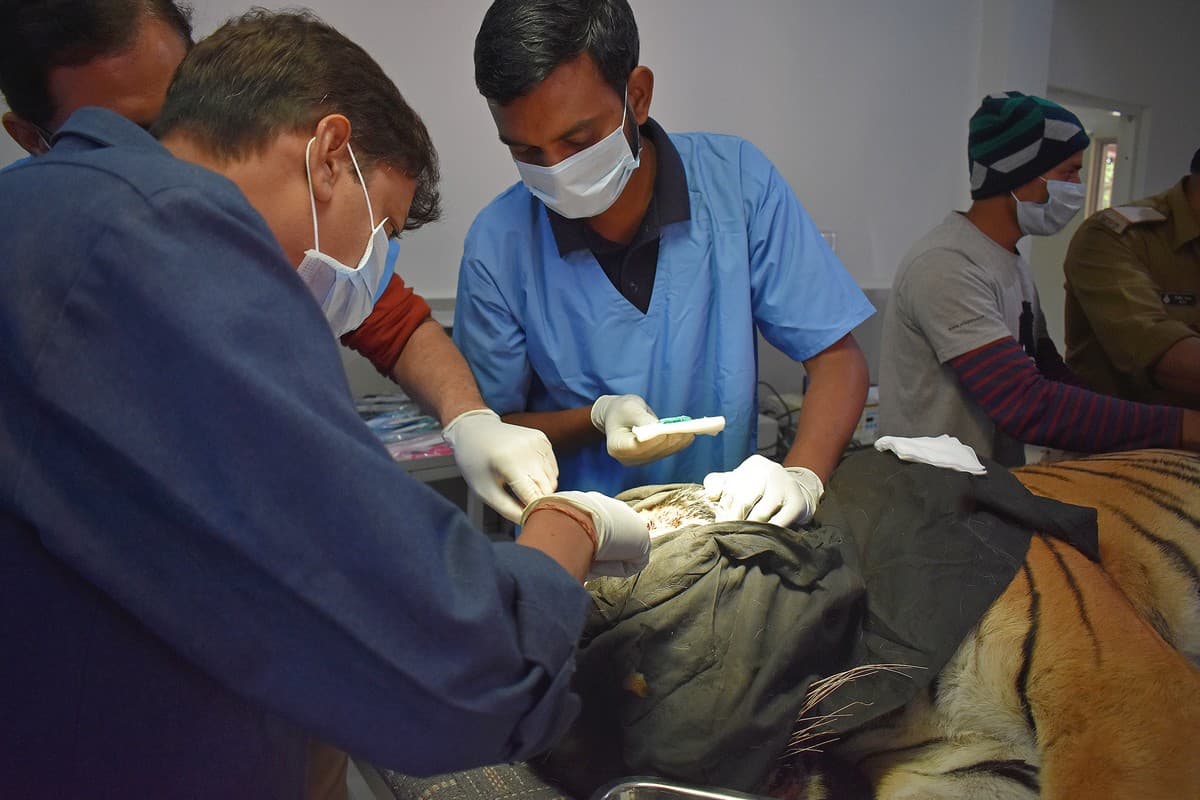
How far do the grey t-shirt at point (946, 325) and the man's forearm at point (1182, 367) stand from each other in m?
0.38

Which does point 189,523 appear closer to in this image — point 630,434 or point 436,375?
point 630,434

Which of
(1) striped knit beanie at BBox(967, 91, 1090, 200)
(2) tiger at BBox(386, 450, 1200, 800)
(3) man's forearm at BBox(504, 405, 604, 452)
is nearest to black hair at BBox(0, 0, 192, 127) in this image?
(3) man's forearm at BBox(504, 405, 604, 452)

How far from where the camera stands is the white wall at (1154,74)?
2.19 metres

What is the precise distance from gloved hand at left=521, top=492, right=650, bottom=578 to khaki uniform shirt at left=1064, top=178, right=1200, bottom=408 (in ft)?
6.18

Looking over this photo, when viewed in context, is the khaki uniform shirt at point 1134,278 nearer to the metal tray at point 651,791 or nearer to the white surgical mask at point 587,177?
the white surgical mask at point 587,177

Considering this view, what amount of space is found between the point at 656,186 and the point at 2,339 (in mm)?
1321

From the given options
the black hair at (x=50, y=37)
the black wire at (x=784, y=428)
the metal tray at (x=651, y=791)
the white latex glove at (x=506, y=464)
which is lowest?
the black wire at (x=784, y=428)

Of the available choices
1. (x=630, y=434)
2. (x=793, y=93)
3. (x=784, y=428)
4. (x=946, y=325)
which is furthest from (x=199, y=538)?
(x=793, y=93)

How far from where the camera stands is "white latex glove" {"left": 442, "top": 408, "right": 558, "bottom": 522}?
138 cm

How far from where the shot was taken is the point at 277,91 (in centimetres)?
91

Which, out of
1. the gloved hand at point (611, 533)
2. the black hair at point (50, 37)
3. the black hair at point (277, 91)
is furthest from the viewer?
the black hair at point (50, 37)

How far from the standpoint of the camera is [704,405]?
1746mm

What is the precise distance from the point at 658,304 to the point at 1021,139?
4.46ft

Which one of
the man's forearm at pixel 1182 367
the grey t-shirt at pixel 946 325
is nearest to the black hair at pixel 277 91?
the grey t-shirt at pixel 946 325
